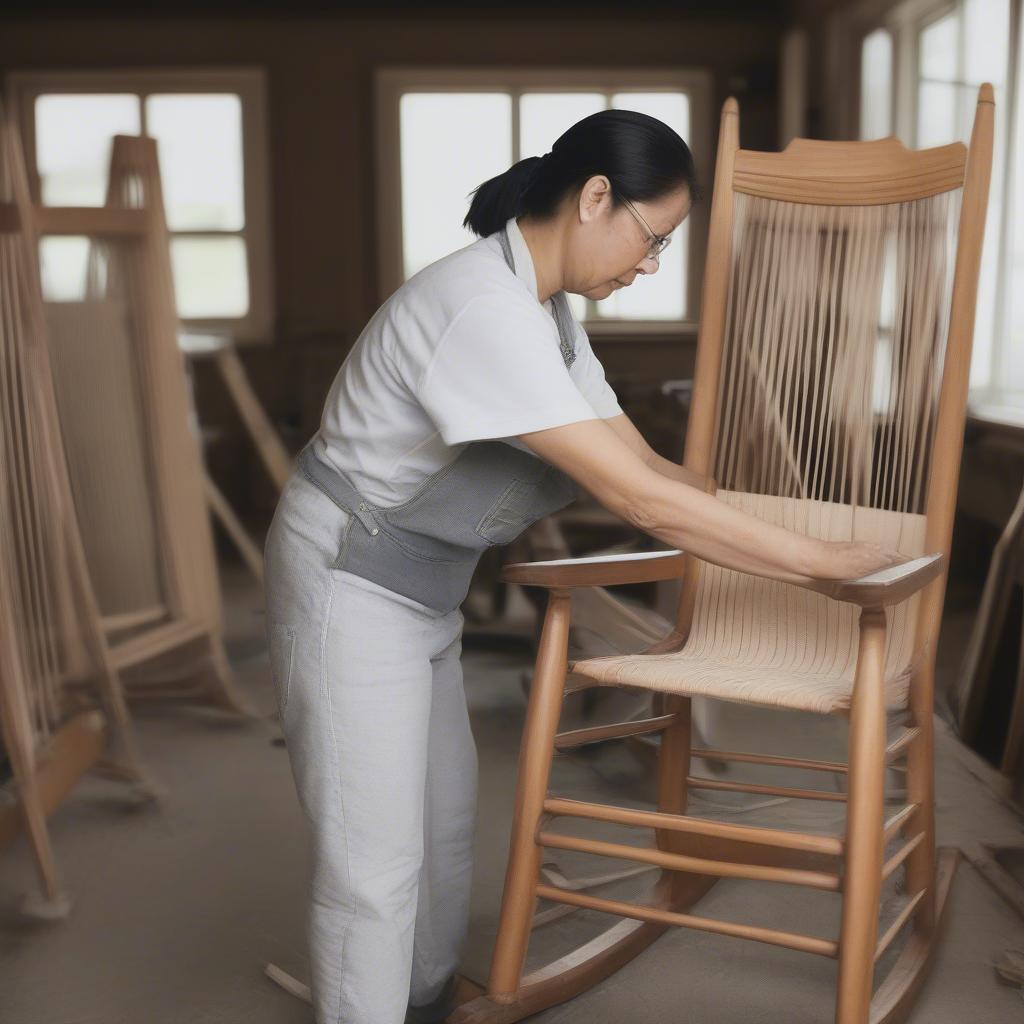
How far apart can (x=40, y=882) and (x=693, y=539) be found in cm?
153

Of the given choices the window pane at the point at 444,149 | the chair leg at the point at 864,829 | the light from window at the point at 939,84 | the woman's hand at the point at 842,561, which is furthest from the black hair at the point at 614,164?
the window pane at the point at 444,149

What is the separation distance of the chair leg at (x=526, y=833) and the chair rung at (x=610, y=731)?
0.14 feet

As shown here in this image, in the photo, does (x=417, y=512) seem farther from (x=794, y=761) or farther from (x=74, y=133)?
(x=74, y=133)

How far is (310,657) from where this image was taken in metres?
1.60

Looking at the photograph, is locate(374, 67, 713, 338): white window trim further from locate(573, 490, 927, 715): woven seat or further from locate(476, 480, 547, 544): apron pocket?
locate(476, 480, 547, 544): apron pocket

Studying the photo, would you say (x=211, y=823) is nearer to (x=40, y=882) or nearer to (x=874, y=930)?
(x=40, y=882)

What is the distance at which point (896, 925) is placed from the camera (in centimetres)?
176

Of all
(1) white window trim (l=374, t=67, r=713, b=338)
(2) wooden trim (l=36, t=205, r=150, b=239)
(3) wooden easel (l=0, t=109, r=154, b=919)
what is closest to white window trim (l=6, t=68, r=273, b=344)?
(1) white window trim (l=374, t=67, r=713, b=338)

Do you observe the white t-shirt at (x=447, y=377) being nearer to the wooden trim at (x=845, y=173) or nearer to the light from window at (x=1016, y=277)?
the wooden trim at (x=845, y=173)

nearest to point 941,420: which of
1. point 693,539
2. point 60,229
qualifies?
point 693,539

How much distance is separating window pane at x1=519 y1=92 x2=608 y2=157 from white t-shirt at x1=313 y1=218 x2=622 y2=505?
5886 millimetres

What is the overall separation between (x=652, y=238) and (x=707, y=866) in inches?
33.3

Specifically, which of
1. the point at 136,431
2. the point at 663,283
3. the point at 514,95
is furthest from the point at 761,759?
the point at 514,95

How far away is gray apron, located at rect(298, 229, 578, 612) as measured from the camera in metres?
1.58
